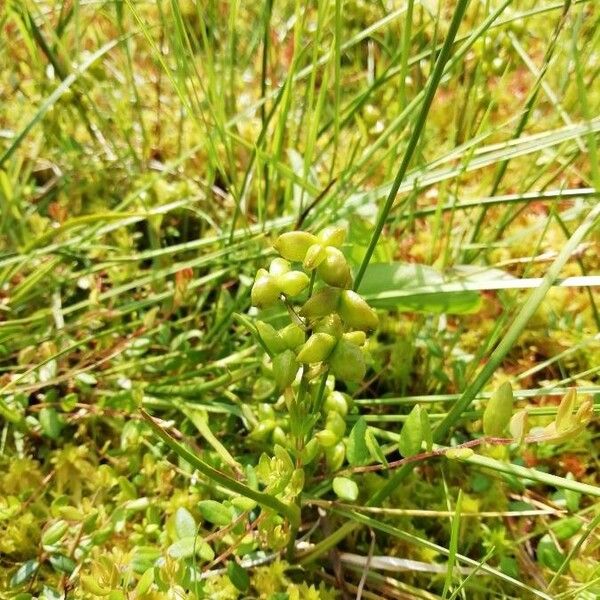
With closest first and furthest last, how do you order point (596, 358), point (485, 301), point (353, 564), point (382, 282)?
point (353, 564) < point (382, 282) < point (596, 358) < point (485, 301)

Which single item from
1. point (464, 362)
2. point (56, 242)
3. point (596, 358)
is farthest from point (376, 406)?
point (56, 242)

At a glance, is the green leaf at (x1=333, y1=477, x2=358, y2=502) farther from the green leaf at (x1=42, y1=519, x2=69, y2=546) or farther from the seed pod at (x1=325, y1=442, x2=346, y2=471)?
the green leaf at (x1=42, y1=519, x2=69, y2=546)

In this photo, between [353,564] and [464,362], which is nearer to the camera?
[353,564]

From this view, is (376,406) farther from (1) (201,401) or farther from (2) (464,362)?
(1) (201,401)

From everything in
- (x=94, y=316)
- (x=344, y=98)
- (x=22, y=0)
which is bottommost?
(x=94, y=316)

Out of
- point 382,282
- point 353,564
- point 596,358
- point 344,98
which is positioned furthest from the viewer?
point 344,98

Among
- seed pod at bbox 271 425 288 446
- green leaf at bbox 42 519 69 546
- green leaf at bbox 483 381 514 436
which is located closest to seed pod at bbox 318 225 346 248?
green leaf at bbox 483 381 514 436

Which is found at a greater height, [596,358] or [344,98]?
[344,98]
